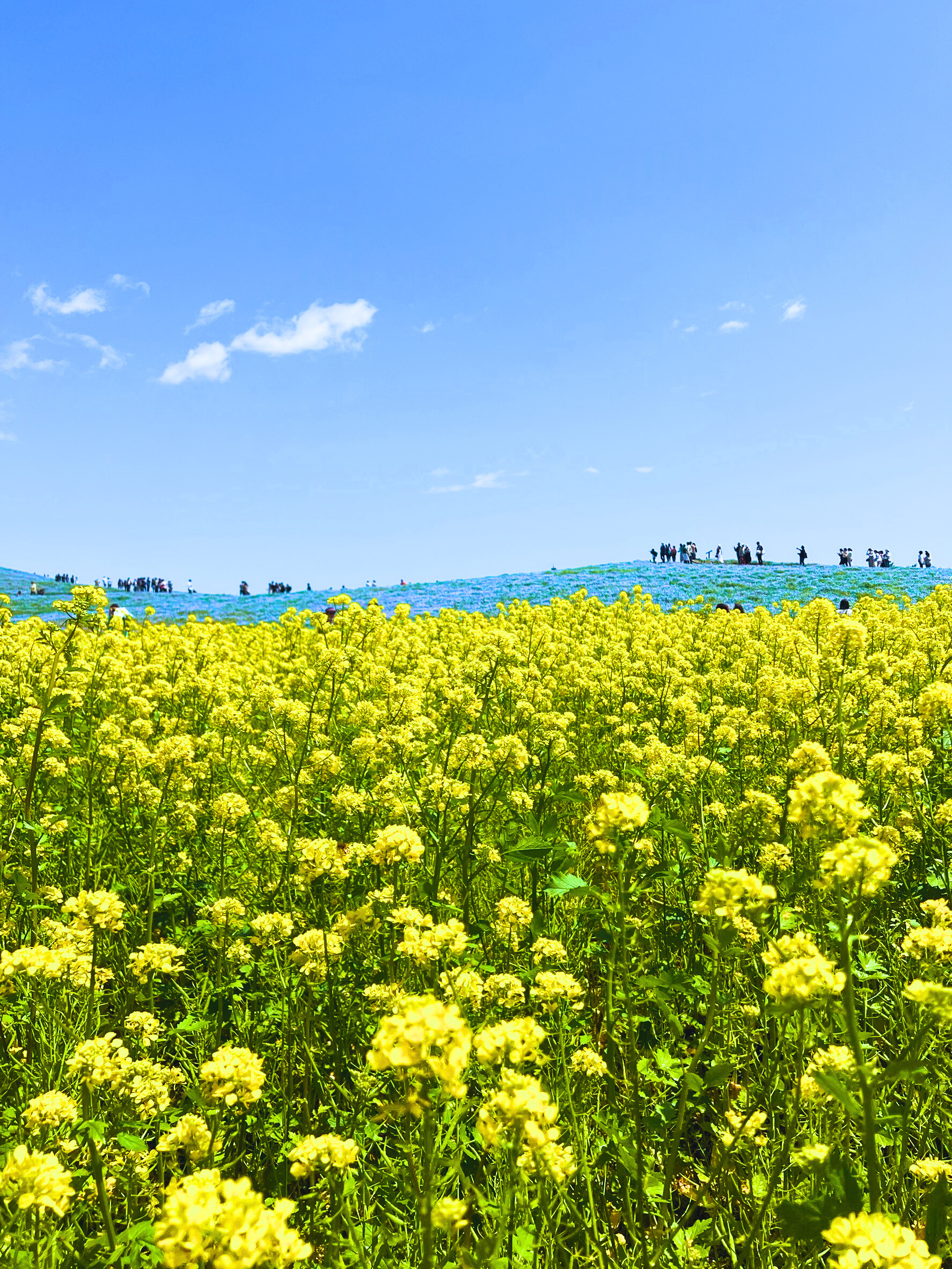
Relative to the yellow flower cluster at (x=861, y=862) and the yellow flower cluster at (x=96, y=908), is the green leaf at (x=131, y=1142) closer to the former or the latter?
the yellow flower cluster at (x=96, y=908)

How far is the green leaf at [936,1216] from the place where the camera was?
1349 millimetres

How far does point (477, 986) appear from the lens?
2.43 meters

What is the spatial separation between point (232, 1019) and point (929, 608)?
13.3 meters

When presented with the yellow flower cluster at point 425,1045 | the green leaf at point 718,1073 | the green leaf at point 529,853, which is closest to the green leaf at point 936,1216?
the green leaf at point 718,1073

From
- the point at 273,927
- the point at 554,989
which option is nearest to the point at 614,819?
the point at 554,989

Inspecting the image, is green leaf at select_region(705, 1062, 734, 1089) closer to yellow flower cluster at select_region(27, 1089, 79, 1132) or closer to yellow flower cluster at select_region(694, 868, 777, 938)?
yellow flower cluster at select_region(694, 868, 777, 938)

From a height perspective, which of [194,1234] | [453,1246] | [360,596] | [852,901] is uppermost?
[360,596]

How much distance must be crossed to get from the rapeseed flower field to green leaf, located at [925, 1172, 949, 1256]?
16 millimetres

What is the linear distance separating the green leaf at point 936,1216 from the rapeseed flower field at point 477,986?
2 cm

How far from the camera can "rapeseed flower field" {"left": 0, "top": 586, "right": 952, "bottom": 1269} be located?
175cm

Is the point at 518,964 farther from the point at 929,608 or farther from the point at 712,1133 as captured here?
the point at 929,608

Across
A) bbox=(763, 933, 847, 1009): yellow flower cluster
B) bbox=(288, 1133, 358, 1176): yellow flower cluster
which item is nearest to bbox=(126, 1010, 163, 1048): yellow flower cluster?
bbox=(288, 1133, 358, 1176): yellow flower cluster

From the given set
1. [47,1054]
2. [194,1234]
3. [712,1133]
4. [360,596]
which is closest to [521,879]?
[712,1133]

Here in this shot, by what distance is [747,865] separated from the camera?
4.56 metres
